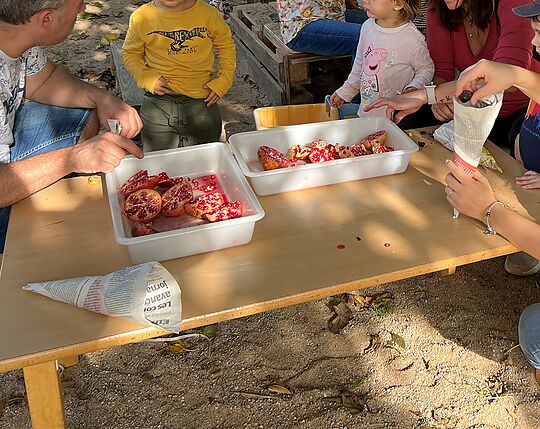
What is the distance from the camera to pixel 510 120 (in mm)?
2713

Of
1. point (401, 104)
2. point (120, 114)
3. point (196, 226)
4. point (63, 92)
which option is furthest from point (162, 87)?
point (196, 226)

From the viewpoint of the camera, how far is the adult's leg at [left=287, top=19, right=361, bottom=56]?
11.9ft

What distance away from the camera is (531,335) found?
2.01 metres

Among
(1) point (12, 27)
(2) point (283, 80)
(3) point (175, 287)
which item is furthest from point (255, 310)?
(2) point (283, 80)

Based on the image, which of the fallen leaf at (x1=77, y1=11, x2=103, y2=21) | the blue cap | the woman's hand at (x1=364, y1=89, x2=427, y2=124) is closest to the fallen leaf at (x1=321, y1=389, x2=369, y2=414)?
the woman's hand at (x1=364, y1=89, x2=427, y2=124)

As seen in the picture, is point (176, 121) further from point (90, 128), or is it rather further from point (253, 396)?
point (253, 396)

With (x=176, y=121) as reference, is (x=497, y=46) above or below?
above

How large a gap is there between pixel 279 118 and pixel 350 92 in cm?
43

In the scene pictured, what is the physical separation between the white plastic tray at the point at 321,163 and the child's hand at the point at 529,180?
375mm

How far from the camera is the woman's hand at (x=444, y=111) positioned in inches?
97.5

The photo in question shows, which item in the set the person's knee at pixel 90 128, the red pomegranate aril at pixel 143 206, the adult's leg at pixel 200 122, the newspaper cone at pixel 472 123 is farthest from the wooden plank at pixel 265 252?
the adult's leg at pixel 200 122

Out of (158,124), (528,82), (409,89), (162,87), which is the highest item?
(528,82)

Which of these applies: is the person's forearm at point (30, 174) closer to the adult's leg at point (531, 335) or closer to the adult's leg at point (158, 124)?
the adult's leg at point (158, 124)

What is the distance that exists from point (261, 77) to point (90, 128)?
204 centimetres
